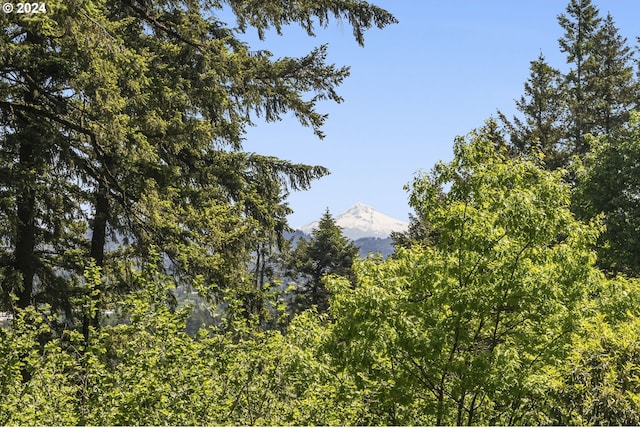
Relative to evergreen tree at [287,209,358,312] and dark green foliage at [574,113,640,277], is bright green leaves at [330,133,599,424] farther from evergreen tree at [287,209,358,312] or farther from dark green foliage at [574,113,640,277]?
evergreen tree at [287,209,358,312]

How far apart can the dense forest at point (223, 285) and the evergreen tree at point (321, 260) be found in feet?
83.0

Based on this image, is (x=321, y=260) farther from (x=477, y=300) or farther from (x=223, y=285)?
(x=477, y=300)

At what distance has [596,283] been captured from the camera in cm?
832

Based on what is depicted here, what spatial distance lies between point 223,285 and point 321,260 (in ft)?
88.6

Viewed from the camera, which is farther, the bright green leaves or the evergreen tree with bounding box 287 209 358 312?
the evergreen tree with bounding box 287 209 358 312

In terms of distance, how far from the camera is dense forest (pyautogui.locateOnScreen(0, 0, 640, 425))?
7.70 m

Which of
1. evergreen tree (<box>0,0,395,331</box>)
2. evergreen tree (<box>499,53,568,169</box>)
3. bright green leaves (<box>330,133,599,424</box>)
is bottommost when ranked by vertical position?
bright green leaves (<box>330,133,599,424</box>)

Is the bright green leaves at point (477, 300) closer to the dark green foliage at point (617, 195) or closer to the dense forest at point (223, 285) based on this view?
the dense forest at point (223, 285)

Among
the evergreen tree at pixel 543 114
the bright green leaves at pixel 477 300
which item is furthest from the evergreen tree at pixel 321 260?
the bright green leaves at pixel 477 300

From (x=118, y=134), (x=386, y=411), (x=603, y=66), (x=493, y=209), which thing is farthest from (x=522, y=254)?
(x=603, y=66)

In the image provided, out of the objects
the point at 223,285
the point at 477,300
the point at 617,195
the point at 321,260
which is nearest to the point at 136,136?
the point at 223,285

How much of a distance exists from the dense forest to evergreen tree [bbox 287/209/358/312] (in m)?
25.3

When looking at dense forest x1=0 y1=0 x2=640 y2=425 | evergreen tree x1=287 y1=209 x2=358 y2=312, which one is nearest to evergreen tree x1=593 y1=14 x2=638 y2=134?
evergreen tree x1=287 y1=209 x2=358 y2=312

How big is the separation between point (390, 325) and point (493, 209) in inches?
90.2
